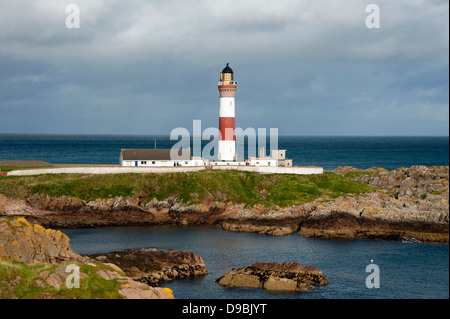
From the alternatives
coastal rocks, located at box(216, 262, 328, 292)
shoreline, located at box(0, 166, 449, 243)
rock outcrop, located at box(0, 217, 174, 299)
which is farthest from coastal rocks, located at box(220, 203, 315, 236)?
rock outcrop, located at box(0, 217, 174, 299)

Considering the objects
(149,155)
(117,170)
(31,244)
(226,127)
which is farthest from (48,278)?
(226,127)

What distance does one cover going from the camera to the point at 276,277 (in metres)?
43.7

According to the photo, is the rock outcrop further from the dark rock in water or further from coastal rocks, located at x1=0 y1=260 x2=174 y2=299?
the dark rock in water

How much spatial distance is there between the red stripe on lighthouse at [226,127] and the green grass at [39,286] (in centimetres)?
4917

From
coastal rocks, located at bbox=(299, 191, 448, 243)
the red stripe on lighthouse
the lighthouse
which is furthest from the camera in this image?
the red stripe on lighthouse

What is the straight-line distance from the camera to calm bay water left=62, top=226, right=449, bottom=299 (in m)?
41.7

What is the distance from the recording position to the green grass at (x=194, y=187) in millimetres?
70562

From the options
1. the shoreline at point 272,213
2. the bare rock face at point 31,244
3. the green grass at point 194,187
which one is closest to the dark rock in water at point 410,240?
the shoreline at point 272,213

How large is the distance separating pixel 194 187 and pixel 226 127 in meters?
12.3

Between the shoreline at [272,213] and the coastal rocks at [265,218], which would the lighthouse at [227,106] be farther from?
the coastal rocks at [265,218]

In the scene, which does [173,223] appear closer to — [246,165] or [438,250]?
[246,165]

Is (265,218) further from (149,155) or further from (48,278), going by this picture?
(48,278)

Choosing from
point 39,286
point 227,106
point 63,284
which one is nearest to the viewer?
point 39,286

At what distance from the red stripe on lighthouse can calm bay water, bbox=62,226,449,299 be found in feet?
64.1
